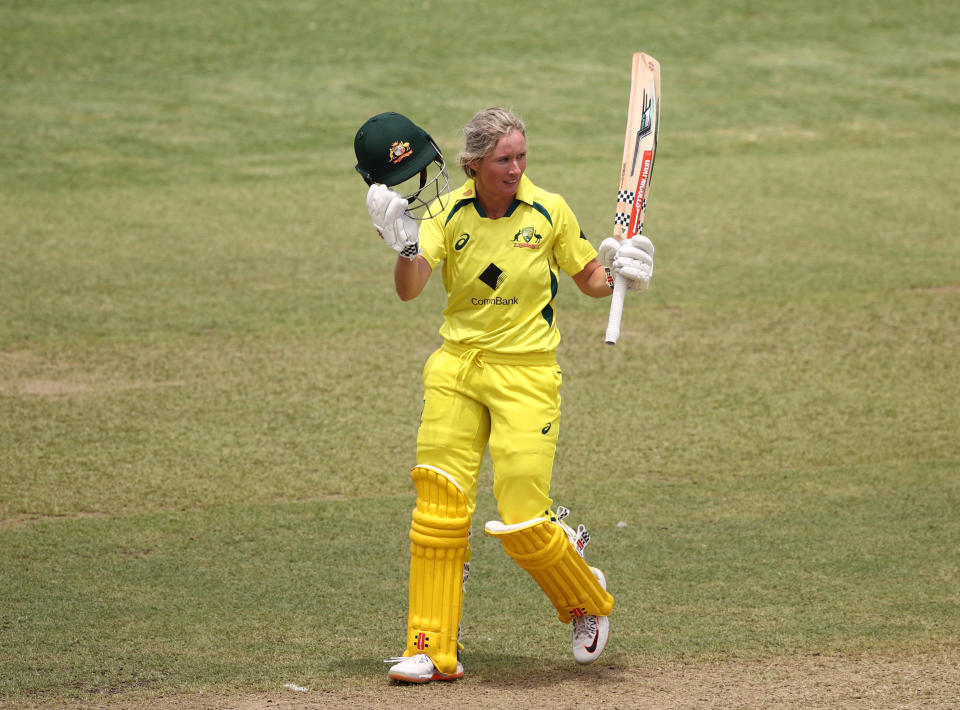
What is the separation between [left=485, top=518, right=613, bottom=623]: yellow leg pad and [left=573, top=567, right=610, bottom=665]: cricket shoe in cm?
3

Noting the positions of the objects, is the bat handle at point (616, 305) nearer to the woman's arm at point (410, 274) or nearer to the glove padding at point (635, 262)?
the glove padding at point (635, 262)

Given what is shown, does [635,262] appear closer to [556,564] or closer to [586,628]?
[556,564]

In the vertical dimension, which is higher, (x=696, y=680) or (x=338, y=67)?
(x=338, y=67)

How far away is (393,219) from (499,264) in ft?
1.77

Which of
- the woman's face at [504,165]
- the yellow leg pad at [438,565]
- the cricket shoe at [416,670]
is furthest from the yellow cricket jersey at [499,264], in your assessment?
the cricket shoe at [416,670]

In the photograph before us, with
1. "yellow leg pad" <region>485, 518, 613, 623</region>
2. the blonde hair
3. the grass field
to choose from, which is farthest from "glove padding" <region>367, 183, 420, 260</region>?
the grass field

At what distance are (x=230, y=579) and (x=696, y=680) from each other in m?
2.16

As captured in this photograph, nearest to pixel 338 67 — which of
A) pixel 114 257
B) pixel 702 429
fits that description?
pixel 114 257

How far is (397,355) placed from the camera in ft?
28.3

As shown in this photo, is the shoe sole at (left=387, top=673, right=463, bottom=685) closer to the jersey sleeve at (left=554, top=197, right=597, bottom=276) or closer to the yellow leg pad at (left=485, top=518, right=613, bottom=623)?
the yellow leg pad at (left=485, top=518, right=613, bottom=623)

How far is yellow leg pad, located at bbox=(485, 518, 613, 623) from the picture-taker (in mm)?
4699

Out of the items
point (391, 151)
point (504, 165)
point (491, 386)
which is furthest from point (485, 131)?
point (491, 386)

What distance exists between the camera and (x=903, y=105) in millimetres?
15398

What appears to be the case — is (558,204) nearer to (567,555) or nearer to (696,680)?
(567,555)
